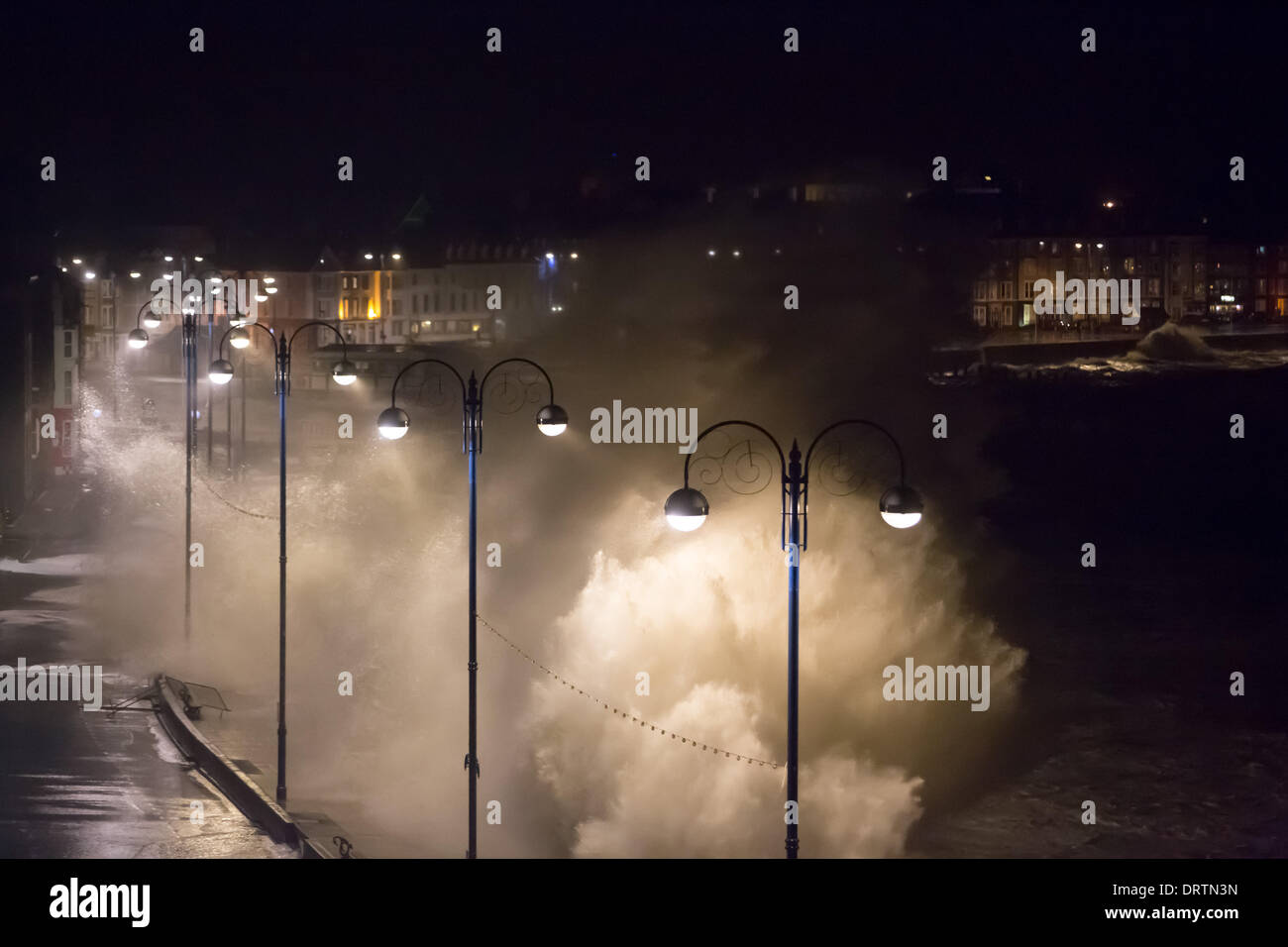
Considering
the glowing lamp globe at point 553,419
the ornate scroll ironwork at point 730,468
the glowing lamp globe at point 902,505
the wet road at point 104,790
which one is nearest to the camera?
the glowing lamp globe at point 902,505

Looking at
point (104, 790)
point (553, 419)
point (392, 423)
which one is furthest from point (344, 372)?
point (104, 790)

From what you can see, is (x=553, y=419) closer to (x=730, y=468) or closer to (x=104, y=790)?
(x=104, y=790)

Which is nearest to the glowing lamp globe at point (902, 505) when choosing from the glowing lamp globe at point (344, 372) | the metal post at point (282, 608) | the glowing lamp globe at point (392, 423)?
the glowing lamp globe at point (392, 423)

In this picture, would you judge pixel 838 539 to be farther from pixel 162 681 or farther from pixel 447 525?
pixel 162 681

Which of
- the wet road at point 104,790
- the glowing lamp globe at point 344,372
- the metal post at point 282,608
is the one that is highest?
the glowing lamp globe at point 344,372

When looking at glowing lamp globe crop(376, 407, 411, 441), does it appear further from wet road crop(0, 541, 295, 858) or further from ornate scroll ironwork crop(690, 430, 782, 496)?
ornate scroll ironwork crop(690, 430, 782, 496)

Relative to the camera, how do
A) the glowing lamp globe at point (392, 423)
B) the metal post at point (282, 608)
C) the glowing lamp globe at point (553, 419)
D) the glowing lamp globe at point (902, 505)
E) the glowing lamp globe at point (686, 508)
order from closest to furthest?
the glowing lamp globe at point (686, 508)
the glowing lamp globe at point (902, 505)
the glowing lamp globe at point (553, 419)
the glowing lamp globe at point (392, 423)
the metal post at point (282, 608)

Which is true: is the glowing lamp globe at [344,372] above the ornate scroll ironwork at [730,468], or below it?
above

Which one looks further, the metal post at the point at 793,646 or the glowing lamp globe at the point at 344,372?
the glowing lamp globe at the point at 344,372

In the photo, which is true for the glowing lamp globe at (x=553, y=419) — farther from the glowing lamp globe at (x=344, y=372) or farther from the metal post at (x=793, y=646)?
the glowing lamp globe at (x=344, y=372)
